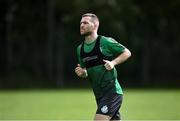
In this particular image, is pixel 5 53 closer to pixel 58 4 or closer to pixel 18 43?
pixel 18 43

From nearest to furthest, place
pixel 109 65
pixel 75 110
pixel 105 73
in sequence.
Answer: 1. pixel 109 65
2. pixel 105 73
3. pixel 75 110

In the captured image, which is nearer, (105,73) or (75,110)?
(105,73)

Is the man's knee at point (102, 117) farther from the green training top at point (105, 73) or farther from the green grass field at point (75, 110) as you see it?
the green grass field at point (75, 110)

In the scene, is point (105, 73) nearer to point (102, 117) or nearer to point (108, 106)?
point (108, 106)

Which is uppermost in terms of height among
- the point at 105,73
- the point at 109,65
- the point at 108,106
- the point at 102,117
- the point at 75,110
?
the point at 109,65

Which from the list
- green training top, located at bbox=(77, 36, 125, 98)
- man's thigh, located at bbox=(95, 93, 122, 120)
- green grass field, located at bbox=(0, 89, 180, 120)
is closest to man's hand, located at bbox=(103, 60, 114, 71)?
green training top, located at bbox=(77, 36, 125, 98)

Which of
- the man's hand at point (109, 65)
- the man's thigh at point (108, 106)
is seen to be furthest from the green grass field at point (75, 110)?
the man's hand at point (109, 65)

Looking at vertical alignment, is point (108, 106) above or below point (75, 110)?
above

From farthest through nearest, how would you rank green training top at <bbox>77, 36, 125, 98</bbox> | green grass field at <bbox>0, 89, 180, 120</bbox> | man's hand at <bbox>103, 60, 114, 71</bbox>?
green grass field at <bbox>0, 89, 180, 120</bbox> → green training top at <bbox>77, 36, 125, 98</bbox> → man's hand at <bbox>103, 60, 114, 71</bbox>

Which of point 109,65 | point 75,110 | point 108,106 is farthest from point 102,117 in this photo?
point 75,110

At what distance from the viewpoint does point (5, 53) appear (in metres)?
32.4

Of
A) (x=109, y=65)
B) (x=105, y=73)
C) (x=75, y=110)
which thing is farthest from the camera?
(x=75, y=110)

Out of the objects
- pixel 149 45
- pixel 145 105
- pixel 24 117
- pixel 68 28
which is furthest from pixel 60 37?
pixel 24 117

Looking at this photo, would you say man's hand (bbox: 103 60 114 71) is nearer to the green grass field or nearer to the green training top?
the green training top
